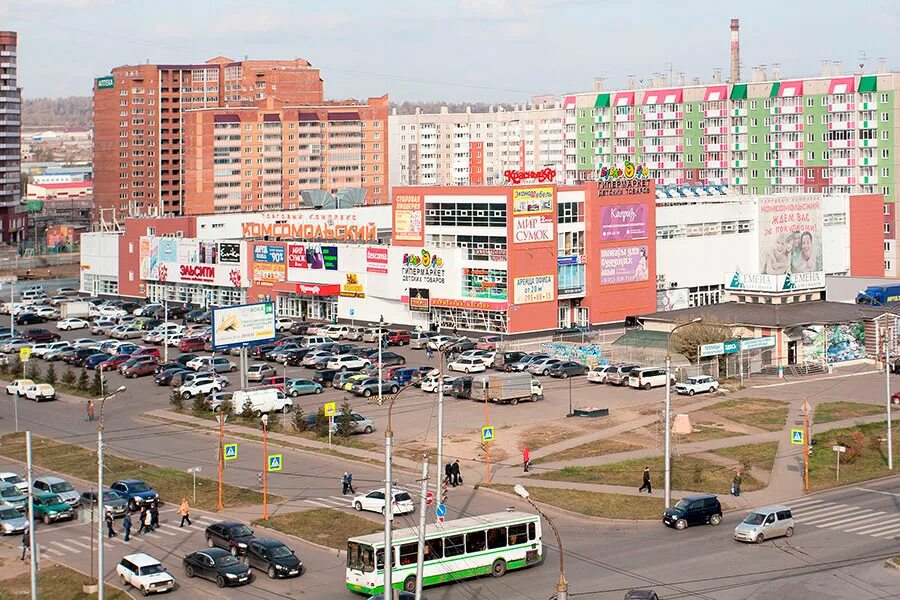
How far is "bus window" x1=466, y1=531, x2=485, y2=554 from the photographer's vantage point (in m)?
41.2

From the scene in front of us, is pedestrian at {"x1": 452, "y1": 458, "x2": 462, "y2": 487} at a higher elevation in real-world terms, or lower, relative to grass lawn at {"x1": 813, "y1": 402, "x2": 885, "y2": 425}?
lower

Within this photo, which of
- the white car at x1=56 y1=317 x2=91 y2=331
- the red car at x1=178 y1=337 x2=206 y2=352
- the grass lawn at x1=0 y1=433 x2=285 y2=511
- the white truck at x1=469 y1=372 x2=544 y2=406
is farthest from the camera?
the white car at x1=56 y1=317 x2=91 y2=331

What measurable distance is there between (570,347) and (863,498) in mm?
35218

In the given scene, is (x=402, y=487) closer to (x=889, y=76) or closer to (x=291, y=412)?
(x=291, y=412)

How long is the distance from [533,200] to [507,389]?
24.7m

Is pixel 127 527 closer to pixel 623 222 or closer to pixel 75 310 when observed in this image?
pixel 623 222

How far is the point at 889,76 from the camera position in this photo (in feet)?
484

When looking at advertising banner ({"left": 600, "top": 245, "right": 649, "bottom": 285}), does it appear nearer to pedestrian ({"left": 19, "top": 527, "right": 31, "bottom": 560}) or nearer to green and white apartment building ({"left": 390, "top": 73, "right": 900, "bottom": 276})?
green and white apartment building ({"left": 390, "top": 73, "right": 900, "bottom": 276})

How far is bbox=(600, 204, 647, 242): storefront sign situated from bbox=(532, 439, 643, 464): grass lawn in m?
38.1

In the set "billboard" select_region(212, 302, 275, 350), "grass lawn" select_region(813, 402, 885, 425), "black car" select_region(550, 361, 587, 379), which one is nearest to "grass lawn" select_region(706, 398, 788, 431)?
"grass lawn" select_region(813, 402, 885, 425)

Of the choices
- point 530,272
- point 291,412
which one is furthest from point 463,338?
point 291,412

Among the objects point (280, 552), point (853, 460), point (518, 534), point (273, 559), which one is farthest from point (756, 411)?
point (273, 559)

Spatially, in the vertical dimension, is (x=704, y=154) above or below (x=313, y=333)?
above

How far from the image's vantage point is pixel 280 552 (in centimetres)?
4184
